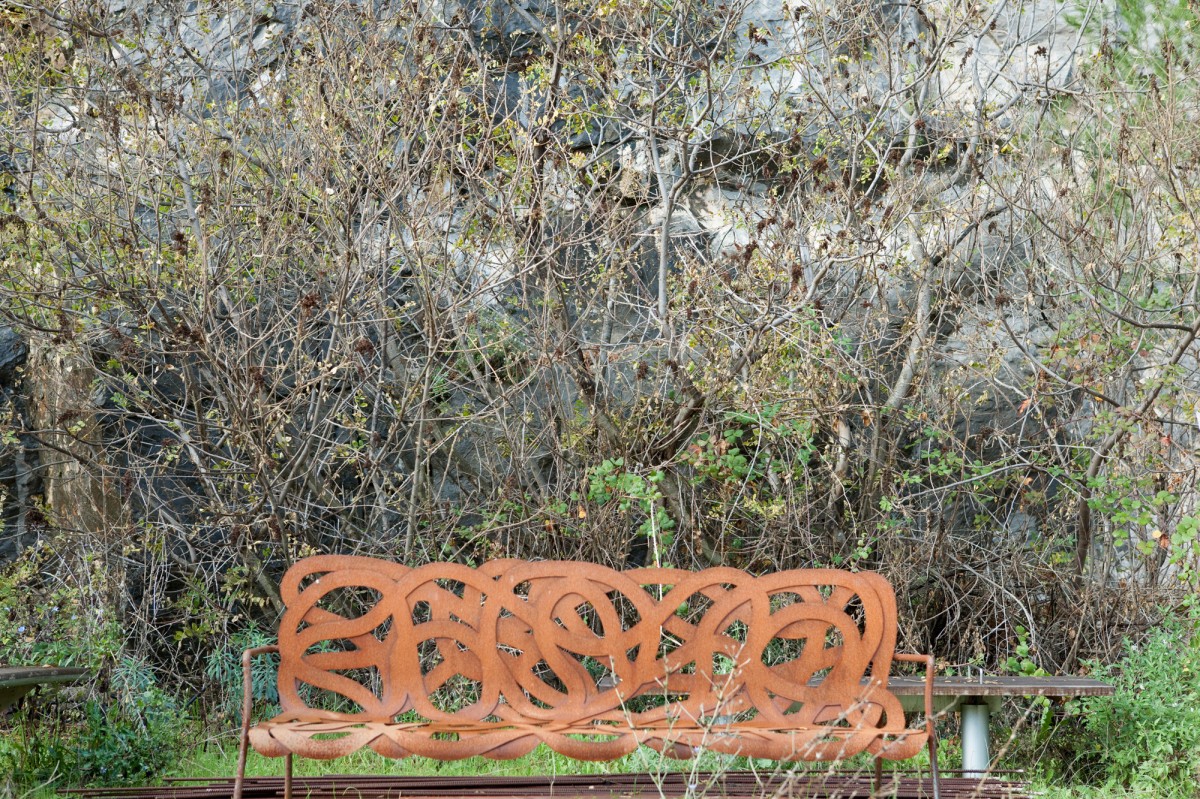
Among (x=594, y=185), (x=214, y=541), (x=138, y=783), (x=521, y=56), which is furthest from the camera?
(x=521, y=56)

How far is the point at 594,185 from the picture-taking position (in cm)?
603

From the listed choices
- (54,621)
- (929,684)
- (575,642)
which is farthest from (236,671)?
(929,684)

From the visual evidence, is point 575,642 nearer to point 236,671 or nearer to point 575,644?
point 575,644

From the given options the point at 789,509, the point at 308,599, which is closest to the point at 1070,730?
the point at 789,509

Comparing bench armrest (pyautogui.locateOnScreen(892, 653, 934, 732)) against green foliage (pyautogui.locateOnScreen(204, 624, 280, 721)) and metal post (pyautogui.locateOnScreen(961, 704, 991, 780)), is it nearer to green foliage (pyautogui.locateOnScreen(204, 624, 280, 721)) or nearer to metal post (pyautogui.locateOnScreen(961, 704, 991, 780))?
metal post (pyautogui.locateOnScreen(961, 704, 991, 780))

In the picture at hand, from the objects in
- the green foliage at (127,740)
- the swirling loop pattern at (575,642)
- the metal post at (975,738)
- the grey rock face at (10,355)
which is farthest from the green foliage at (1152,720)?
the grey rock face at (10,355)

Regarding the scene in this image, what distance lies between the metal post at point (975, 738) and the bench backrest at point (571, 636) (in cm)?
107

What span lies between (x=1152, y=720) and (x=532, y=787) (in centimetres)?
259

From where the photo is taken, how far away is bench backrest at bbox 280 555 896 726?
3854 mm

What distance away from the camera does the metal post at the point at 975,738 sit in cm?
476

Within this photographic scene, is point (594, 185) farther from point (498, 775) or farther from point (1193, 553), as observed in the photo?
point (1193, 553)

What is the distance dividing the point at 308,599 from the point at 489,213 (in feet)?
9.01

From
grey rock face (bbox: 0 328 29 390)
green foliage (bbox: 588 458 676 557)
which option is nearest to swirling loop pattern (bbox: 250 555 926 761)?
green foliage (bbox: 588 458 676 557)

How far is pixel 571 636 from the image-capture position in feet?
13.1
